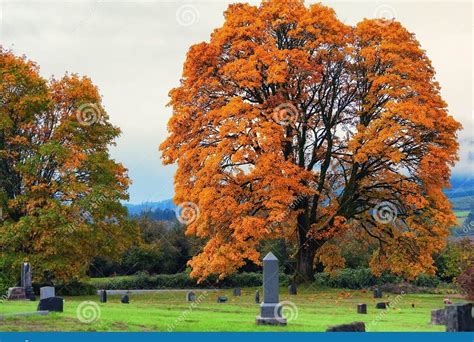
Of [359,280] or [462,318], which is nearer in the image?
[462,318]

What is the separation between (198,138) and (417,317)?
58.5ft

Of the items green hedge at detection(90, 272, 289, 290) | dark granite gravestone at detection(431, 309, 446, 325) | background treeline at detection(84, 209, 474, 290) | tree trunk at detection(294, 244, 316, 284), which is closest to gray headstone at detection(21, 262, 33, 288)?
background treeline at detection(84, 209, 474, 290)

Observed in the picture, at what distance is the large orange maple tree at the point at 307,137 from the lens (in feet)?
143

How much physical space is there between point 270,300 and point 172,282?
3481 cm

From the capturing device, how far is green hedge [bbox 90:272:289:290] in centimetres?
5881

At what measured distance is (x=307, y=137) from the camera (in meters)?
48.8

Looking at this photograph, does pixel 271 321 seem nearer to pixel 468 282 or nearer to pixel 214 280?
pixel 468 282

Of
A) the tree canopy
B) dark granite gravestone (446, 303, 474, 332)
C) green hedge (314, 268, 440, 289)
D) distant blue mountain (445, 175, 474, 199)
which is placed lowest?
dark granite gravestone (446, 303, 474, 332)

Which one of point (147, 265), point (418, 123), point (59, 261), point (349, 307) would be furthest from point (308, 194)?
point (147, 265)

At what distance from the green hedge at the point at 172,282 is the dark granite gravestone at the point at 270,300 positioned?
32195mm

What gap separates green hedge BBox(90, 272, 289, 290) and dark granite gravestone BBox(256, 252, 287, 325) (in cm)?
3219

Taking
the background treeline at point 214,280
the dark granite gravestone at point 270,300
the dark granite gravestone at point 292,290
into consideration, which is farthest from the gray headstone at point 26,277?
the dark granite gravestone at point 270,300

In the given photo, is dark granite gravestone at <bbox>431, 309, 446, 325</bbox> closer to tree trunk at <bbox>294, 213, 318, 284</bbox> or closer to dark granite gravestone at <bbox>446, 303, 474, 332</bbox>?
dark granite gravestone at <bbox>446, 303, 474, 332</bbox>

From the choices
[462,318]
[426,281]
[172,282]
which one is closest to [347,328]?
[462,318]
